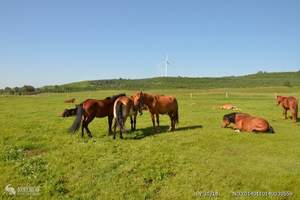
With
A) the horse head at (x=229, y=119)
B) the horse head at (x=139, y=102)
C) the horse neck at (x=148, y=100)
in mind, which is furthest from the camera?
the horse head at (x=229, y=119)

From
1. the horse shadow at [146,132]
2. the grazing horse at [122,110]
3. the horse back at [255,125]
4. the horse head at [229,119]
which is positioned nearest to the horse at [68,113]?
the horse shadow at [146,132]

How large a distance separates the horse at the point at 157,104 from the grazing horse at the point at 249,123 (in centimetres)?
249

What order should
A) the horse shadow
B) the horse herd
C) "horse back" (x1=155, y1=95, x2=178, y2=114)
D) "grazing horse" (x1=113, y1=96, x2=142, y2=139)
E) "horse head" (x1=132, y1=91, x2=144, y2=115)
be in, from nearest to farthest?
"grazing horse" (x1=113, y1=96, x2=142, y2=139)
the horse herd
the horse shadow
"horse head" (x1=132, y1=91, x2=144, y2=115)
"horse back" (x1=155, y1=95, x2=178, y2=114)

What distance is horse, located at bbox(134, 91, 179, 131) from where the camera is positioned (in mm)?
13477

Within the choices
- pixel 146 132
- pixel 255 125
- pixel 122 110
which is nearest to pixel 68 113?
Answer: pixel 146 132

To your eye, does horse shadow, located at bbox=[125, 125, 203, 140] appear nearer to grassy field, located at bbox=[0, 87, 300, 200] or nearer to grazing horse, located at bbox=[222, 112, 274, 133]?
grassy field, located at bbox=[0, 87, 300, 200]

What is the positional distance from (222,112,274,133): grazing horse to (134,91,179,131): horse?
2.49 meters

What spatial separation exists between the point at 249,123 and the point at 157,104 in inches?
152

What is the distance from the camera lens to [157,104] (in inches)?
549

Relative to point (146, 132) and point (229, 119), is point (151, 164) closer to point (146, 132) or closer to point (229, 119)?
point (146, 132)

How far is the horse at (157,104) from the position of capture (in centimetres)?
1348

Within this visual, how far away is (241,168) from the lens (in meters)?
8.54

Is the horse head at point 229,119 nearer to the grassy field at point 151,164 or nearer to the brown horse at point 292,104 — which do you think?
the grassy field at point 151,164

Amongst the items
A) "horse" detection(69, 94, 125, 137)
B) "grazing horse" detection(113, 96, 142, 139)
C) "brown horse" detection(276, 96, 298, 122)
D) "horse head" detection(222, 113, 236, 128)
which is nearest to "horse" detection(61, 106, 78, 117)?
"horse" detection(69, 94, 125, 137)
